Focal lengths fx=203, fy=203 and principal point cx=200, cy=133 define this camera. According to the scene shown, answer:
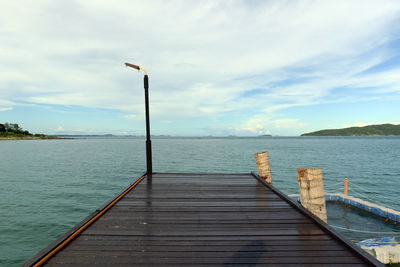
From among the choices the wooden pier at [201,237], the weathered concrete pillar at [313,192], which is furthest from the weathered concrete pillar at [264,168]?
the weathered concrete pillar at [313,192]

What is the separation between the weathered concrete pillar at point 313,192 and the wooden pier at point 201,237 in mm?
261

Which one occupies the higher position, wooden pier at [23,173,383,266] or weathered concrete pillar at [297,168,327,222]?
weathered concrete pillar at [297,168,327,222]

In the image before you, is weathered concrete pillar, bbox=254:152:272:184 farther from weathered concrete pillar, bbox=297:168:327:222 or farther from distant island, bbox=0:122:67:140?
distant island, bbox=0:122:67:140

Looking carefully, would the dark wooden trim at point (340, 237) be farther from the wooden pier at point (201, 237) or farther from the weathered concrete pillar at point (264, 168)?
the weathered concrete pillar at point (264, 168)

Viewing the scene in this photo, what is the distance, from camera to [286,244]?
335 cm

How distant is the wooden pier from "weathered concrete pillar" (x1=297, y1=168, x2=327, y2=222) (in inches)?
10.3

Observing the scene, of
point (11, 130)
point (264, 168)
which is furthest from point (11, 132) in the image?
point (264, 168)

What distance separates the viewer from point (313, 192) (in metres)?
4.73

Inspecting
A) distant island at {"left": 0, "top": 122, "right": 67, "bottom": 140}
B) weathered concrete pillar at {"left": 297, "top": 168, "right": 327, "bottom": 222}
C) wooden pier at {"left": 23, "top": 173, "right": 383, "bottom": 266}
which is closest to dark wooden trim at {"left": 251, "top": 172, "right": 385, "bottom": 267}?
wooden pier at {"left": 23, "top": 173, "right": 383, "bottom": 266}

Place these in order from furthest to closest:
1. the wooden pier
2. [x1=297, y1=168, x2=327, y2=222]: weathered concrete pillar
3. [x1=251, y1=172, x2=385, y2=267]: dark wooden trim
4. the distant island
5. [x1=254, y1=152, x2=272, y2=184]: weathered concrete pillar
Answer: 1. the distant island
2. [x1=254, y1=152, x2=272, y2=184]: weathered concrete pillar
3. [x1=297, y1=168, x2=327, y2=222]: weathered concrete pillar
4. the wooden pier
5. [x1=251, y1=172, x2=385, y2=267]: dark wooden trim

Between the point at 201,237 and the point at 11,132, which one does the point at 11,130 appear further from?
the point at 201,237

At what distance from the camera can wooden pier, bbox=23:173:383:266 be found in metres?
2.95

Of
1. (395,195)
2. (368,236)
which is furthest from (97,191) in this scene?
(395,195)

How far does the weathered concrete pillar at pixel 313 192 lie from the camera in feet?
15.3
